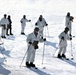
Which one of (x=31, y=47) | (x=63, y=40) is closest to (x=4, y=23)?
(x=63, y=40)

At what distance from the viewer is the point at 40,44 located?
22.8 metres

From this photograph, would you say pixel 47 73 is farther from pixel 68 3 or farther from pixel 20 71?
pixel 68 3

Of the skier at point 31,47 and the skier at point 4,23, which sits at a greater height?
the skier at point 4,23

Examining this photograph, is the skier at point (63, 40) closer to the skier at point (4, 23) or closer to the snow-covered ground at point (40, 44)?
the snow-covered ground at point (40, 44)

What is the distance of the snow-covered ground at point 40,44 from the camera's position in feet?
51.9

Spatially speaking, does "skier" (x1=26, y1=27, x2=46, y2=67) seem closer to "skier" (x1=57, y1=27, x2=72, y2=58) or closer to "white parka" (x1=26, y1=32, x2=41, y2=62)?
"white parka" (x1=26, y1=32, x2=41, y2=62)

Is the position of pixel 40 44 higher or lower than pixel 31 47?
A: lower

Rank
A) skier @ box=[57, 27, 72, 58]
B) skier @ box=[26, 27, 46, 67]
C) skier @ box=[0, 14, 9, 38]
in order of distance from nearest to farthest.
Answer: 1. skier @ box=[26, 27, 46, 67]
2. skier @ box=[57, 27, 72, 58]
3. skier @ box=[0, 14, 9, 38]

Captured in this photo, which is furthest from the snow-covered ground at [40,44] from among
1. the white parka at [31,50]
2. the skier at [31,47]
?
the white parka at [31,50]

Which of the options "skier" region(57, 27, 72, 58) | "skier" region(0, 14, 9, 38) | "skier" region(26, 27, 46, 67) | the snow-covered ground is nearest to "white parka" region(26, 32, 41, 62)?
"skier" region(26, 27, 46, 67)

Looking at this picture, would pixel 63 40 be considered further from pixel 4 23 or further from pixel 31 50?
pixel 4 23

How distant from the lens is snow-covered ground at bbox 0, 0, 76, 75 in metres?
15.8

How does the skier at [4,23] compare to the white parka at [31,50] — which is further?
the skier at [4,23]

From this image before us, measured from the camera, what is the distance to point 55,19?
36.3 metres
